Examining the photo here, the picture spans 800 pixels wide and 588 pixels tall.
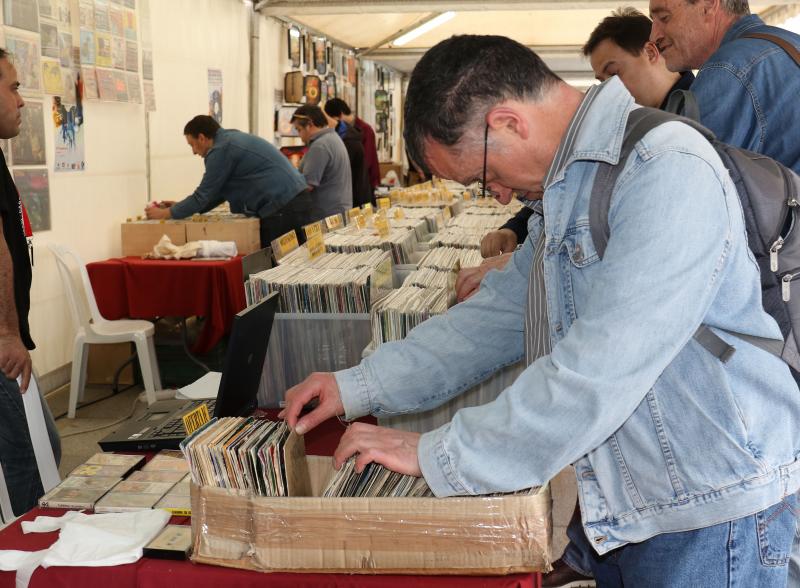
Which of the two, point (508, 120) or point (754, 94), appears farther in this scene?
point (754, 94)

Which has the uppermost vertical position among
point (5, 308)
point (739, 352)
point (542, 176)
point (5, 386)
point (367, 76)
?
point (367, 76)

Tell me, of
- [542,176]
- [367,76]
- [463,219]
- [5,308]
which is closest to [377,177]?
[367,76]

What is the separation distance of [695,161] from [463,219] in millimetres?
3623

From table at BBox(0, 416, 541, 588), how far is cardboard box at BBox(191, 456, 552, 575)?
0.05ft

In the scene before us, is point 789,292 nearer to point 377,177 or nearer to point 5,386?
point 5,386

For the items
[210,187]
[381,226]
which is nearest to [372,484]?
[381,226]

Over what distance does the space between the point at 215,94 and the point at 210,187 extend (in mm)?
2449

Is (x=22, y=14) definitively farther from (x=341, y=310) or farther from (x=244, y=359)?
(x=244, y=359)

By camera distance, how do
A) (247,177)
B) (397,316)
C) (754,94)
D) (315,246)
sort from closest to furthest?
(754,94) → (397,316) → (315,246) → (247,177)

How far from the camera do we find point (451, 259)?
306cm

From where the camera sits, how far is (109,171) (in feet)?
18.9

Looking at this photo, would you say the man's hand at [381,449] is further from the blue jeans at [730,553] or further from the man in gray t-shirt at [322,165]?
the man in gray t-shirt at [322,165]

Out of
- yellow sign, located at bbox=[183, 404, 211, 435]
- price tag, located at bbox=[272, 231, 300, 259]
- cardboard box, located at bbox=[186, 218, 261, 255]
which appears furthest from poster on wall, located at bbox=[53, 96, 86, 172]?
yellow sign, located at bbox=[183, 404, 211, 435]

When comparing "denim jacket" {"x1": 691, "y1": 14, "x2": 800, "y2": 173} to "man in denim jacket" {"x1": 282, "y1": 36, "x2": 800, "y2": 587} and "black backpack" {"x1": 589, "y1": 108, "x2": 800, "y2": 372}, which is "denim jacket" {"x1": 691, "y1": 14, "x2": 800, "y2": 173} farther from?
"man in denim jacket" {"x1": 282, "y1": 36, "x2": 800, "y2": 587}
